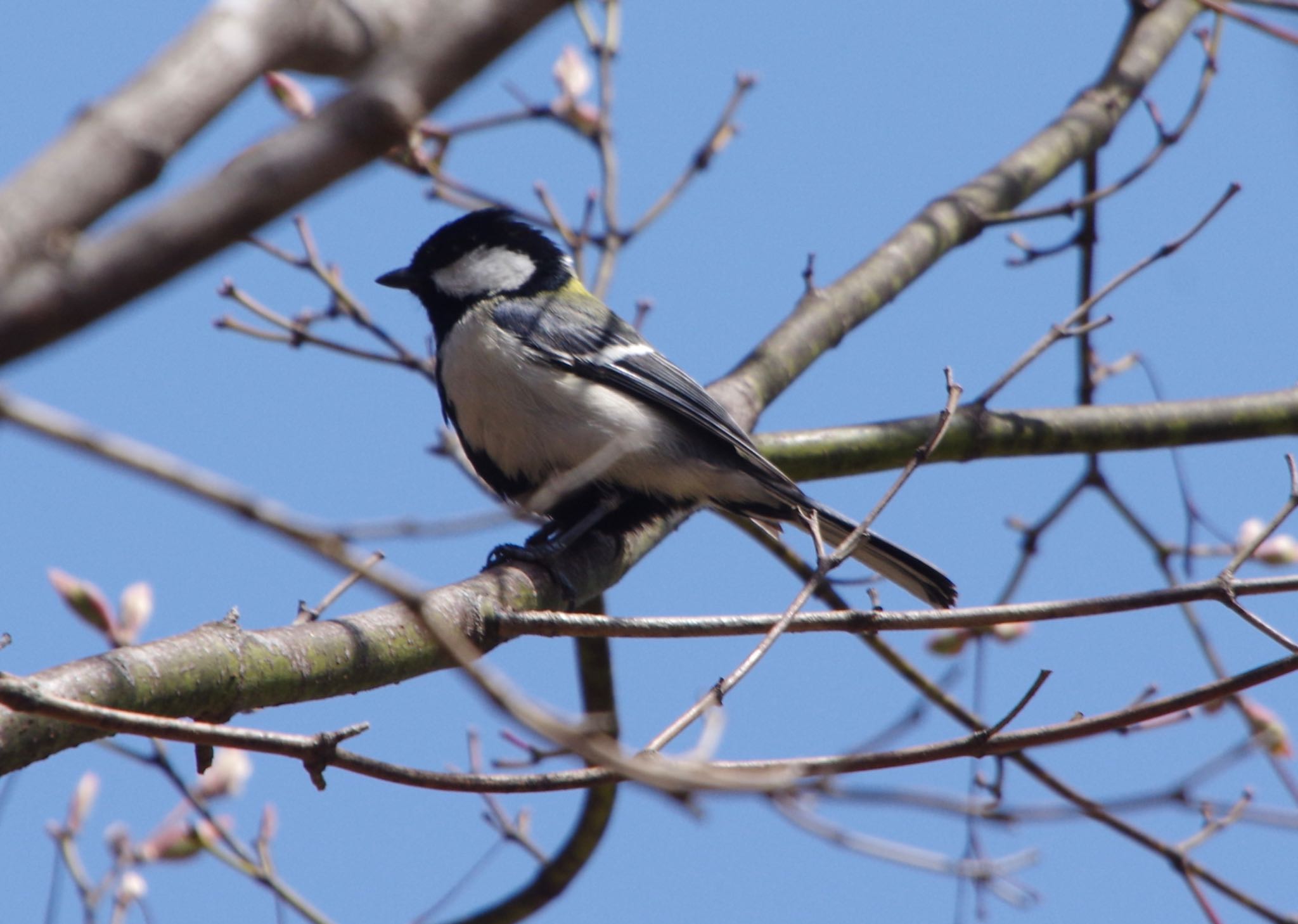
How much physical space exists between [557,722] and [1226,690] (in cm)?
142

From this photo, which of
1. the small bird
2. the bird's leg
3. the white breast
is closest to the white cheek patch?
the small bird

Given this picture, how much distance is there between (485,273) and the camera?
4598mm

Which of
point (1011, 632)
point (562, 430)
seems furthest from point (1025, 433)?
point (562, 430)

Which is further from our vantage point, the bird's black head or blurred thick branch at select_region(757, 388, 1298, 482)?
the bird's black head

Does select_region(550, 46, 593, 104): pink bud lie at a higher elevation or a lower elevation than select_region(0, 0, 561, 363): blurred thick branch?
higher

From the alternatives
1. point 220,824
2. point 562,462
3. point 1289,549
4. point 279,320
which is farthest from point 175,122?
point 1289,549

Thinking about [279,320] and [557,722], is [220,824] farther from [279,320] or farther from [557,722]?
[557,722]

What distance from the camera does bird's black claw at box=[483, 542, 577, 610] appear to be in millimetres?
3420

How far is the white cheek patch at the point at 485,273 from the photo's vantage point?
4.53 meters

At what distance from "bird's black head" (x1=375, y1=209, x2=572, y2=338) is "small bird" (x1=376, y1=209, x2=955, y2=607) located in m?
0.21

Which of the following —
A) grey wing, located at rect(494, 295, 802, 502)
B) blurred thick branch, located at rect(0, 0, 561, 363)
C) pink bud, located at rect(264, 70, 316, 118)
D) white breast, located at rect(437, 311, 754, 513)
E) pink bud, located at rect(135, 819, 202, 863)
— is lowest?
blurred thick branch, located at rect(0, 0, 561, 363)

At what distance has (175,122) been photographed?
0.82m

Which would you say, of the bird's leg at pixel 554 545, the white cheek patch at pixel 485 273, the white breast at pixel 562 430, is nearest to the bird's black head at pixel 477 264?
the white cheek patch at pixel 485 273

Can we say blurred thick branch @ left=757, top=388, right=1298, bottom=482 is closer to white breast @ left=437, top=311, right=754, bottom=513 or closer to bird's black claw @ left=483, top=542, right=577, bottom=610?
white breast @ left=437, top=311, right=754, bottom=513
